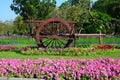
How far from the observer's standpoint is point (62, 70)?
7.48m

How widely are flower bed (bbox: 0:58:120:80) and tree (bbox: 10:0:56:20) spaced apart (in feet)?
104

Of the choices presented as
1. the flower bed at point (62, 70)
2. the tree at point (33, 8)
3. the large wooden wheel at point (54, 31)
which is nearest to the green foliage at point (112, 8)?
the tree at point (33, 8)

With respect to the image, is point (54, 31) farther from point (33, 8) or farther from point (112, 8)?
point (112, 8)

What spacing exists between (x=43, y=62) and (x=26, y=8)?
1276 inches

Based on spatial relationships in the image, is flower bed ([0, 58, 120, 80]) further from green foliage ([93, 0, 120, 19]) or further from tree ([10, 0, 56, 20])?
green foliage ([93, 0, 120, 19])

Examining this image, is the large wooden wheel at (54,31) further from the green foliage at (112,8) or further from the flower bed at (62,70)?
the green foliage at (112,8)

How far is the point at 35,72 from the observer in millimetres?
7520

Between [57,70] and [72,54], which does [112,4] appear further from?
[57,70]

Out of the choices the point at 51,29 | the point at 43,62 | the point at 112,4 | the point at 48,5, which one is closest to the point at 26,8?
the point at 48,5

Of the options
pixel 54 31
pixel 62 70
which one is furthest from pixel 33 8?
pixel 62 70

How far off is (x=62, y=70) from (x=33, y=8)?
32.5 m

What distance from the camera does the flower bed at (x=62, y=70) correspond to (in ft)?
24.0

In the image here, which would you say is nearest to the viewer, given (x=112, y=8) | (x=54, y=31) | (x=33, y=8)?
(x=54, y=31)

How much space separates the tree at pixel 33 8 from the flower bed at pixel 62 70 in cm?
3167
